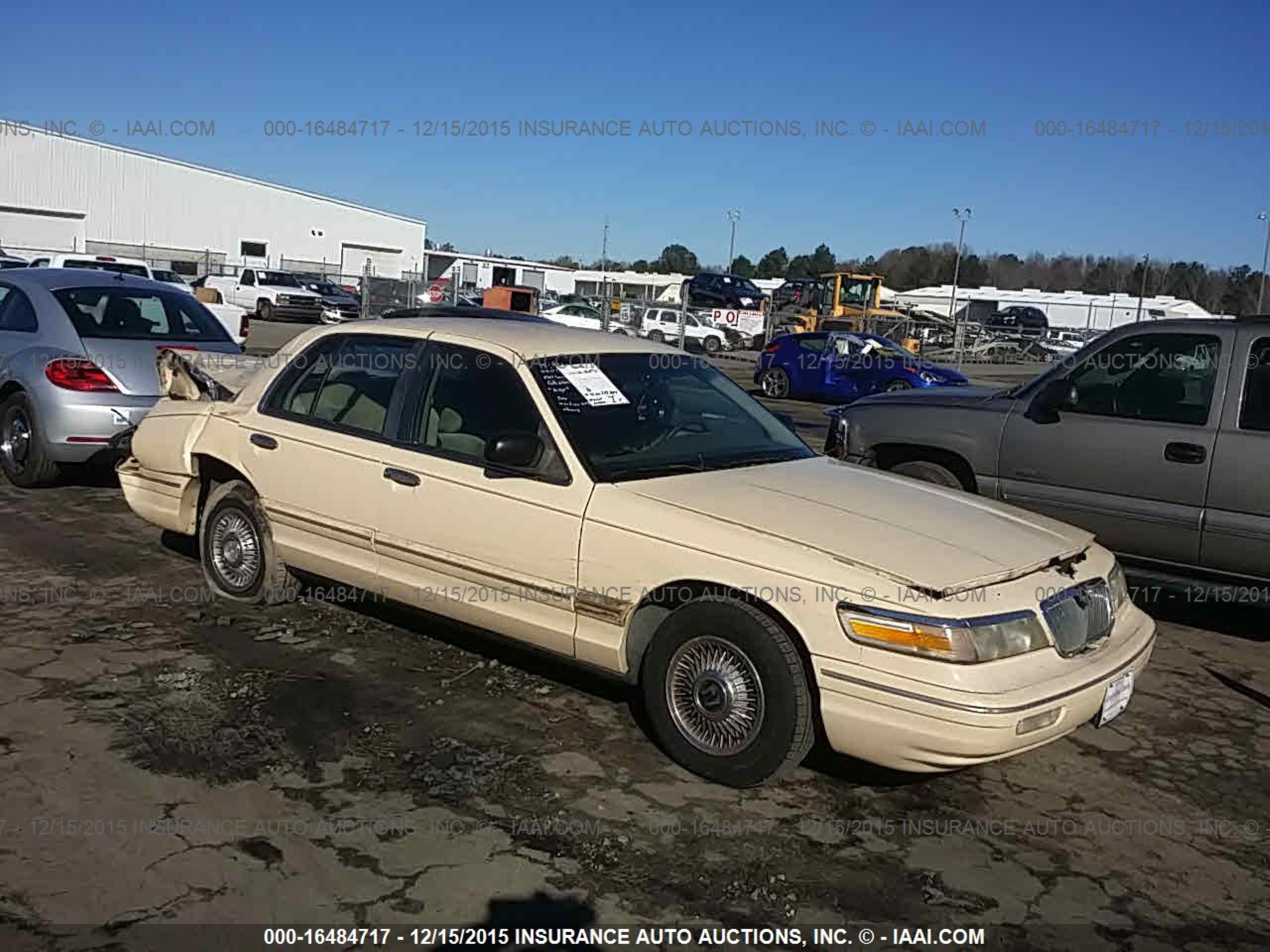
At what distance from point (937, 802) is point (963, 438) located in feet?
11.8

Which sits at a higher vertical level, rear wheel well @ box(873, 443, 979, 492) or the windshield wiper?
the windshield wiper

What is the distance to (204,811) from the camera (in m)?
3.90

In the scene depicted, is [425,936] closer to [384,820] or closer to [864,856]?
[384,820]

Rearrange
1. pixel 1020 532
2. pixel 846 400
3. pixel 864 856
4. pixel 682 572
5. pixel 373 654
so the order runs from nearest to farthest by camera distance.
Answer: pixel 864 856 < pixel 682 572 < pixel 1020 532 < pixel 373 654 < pixel 846 400

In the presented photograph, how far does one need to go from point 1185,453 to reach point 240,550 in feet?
17.0

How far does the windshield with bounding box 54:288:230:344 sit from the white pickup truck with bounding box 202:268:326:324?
30968 millimetres

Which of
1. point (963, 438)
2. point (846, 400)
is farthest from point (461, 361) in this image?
point (846, 400)

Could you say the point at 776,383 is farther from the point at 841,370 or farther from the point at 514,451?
the point at 514,451

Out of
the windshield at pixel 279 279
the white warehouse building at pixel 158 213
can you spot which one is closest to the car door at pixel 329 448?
the windshield at pixel 279 279

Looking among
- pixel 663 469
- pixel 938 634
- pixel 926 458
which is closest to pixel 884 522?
pixel 938 634

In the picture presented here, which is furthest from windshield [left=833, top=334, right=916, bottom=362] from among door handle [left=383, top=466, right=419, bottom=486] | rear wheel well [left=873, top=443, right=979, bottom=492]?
door handle [left=383, top=466, right=419, bottom=486]

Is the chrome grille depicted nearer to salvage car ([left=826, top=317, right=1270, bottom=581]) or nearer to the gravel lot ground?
the gravel lot ground

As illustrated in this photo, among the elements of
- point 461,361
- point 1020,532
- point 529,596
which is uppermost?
point 461,361

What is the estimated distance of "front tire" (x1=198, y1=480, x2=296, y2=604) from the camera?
19.5 feet
